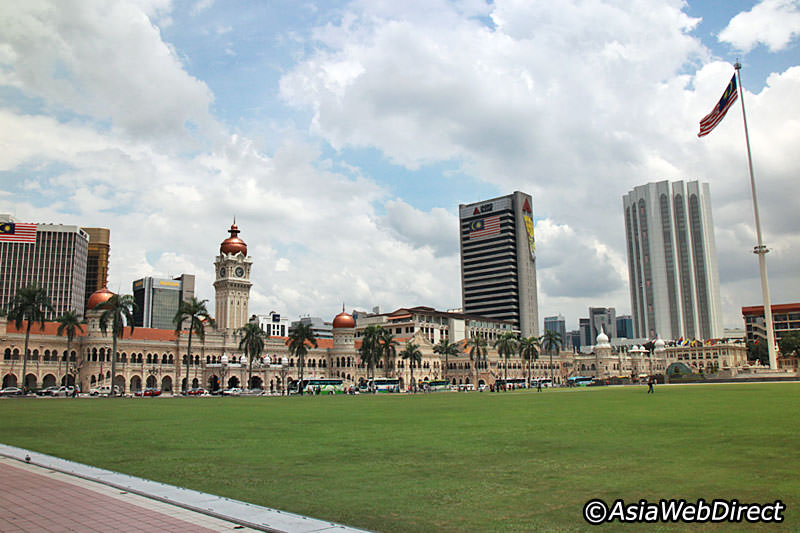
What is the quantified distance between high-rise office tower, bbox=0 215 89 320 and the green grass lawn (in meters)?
162

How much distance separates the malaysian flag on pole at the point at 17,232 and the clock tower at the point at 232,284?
31.4m

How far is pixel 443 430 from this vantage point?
72.3ft

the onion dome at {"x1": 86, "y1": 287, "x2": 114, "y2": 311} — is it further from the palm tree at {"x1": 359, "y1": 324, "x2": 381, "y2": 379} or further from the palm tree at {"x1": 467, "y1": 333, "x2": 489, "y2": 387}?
the palm tree at {"x1": 467, "y1": 333, "x2": 489, "y2": 387}

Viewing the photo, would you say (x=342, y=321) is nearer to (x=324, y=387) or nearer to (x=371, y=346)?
(x=371, y=346)

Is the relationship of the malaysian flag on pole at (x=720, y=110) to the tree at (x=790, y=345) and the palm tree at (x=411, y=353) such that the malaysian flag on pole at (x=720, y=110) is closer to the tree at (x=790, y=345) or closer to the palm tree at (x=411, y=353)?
the palm tree at (x=411, y=353)

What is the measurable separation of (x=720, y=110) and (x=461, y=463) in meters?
58.9

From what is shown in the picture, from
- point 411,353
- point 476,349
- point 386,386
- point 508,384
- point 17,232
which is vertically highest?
point 17,232

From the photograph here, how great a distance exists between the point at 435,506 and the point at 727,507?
4.26 m

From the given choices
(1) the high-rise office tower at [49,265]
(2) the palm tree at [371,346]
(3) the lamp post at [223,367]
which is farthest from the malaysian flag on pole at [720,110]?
(1) the high-rise office tower at [49,265]

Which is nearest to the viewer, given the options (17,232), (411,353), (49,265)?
(17,232)

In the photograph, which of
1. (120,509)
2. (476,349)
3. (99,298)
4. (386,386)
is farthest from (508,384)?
(120,509)

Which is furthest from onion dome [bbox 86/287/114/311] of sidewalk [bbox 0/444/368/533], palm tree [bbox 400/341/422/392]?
sidewalk [bbox 0/444/368/533]

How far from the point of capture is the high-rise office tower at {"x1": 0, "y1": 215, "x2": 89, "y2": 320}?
164375 millimetres

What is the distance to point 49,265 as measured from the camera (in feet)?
550
